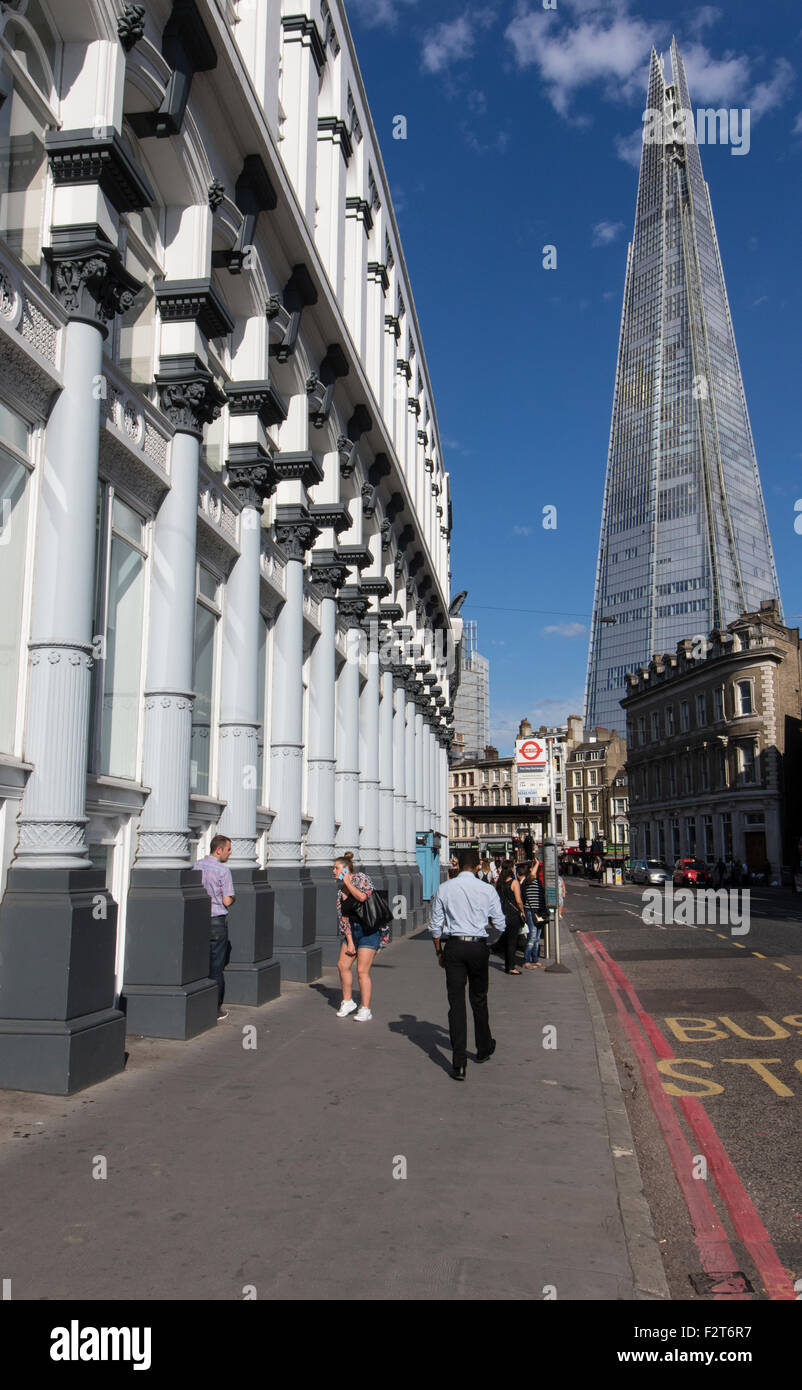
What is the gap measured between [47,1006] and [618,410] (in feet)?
568

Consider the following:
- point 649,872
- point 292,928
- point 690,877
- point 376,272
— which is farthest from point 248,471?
point 649,872

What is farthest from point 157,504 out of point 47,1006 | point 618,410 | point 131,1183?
point 618,410

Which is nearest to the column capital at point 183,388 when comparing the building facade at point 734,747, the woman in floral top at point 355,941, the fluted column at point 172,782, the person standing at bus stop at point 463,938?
the fluted column at point 172,782

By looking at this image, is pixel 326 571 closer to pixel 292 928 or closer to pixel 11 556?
pixel 292 928

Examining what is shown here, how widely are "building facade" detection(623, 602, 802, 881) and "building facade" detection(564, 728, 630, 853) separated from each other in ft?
87.6

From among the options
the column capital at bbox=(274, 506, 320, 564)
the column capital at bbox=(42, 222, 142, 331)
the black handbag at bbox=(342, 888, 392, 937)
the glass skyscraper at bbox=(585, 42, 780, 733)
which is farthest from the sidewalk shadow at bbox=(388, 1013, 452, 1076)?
the glass skyscraper at bbox=(585, 42, 780, 733)

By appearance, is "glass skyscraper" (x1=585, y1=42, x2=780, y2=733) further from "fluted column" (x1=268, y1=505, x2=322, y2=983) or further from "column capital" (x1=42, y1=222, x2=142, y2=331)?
"column capital" (x1=42, y1=222, x2=142, y2=331)

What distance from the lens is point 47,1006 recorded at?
23.7 ft

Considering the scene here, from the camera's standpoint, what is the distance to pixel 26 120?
8641 mm

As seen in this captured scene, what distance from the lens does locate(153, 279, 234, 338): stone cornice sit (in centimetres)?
1081

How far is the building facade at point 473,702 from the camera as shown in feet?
416

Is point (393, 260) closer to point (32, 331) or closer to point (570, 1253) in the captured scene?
point (32, 331)

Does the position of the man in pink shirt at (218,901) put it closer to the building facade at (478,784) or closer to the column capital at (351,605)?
the column capital at (351,605)
